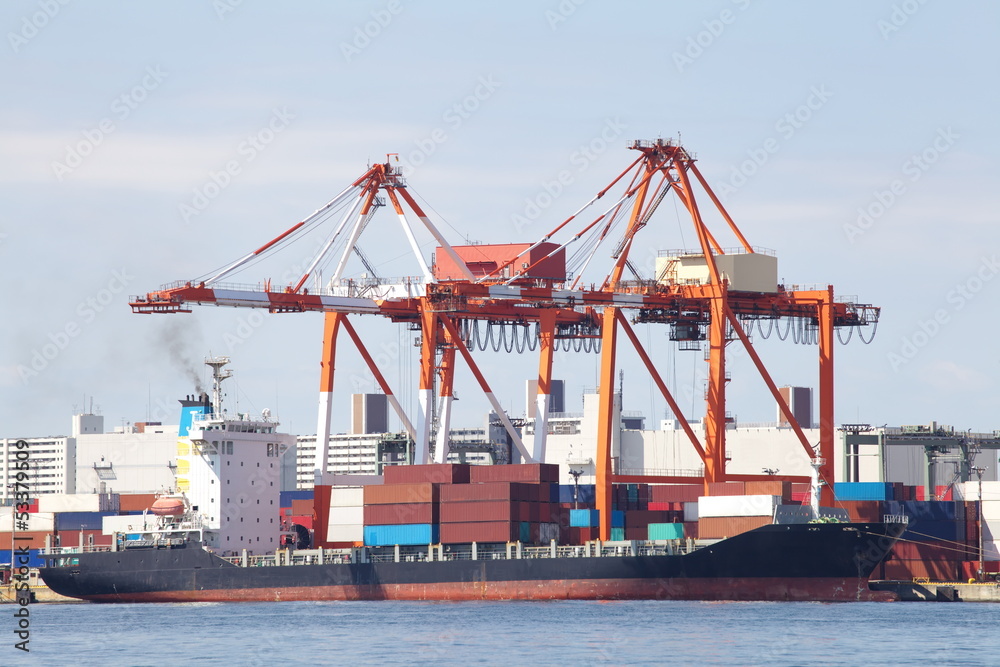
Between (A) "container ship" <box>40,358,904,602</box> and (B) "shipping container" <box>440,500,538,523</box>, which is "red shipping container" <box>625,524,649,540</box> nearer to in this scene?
(A) "container ship" <box>40,358,904,602</box>

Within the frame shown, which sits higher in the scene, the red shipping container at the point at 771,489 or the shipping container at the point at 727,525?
the red shipping container at the point at 771,489

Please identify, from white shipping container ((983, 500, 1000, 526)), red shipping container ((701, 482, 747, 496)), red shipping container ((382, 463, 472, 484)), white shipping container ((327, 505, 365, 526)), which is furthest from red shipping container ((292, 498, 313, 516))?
white shipping container ((983, 500, 1000, 526))

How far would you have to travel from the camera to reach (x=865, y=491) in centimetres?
7288

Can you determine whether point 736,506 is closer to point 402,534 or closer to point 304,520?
point 402,534

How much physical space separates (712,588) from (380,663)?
22.2 meters

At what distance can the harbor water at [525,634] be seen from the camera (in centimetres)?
4588

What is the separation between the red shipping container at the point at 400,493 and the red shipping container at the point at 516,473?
195 centimetres

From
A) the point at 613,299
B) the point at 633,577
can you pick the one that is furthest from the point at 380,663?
the point at 613,299

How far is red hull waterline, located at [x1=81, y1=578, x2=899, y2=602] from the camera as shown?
208 ft

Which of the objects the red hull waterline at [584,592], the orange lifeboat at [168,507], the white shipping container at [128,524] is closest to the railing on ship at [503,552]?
the red hull waterline at [584,592]

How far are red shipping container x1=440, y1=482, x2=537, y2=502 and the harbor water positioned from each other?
4046 mm

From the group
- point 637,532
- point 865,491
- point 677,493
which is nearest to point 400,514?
point 637,532

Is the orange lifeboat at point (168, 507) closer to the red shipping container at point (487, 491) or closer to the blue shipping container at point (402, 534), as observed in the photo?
the blue shipping container at point (402, 534)

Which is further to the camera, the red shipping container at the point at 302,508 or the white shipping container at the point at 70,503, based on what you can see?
the white shipping container at the point at 70,503
